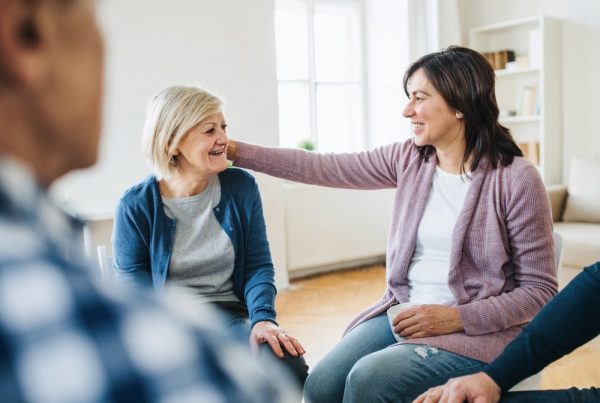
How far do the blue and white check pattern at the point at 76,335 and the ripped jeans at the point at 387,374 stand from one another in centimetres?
114

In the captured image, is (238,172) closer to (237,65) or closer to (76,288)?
(76,288)

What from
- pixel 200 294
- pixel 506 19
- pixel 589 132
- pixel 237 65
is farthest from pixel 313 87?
pixel 200 294

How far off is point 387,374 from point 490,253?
1.35 ft

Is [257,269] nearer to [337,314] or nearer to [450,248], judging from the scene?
[450,248]

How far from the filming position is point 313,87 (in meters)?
5.03

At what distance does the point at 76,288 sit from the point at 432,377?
4.07 ft

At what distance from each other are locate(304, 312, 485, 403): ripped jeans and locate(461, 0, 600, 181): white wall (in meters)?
3.87

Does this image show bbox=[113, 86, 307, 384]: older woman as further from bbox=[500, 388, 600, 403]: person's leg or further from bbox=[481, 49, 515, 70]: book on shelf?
bbox=[481, 49, 515, 70]: book on shelf

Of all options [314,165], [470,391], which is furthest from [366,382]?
[314,165]

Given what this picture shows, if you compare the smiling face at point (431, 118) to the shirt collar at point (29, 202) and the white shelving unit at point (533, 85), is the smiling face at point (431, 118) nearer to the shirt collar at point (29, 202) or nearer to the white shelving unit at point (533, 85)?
the shirt collar at point (29, 202)

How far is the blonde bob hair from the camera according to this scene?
177 centimetres

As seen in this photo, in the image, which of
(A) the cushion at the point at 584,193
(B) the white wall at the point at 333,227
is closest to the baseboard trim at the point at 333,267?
(B) the white wall at the point at 333,227

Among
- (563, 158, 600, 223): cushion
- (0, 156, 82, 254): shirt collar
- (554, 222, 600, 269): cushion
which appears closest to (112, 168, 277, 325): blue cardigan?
(0, 156, 82, 254): shirt collar

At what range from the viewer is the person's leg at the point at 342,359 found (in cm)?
156
